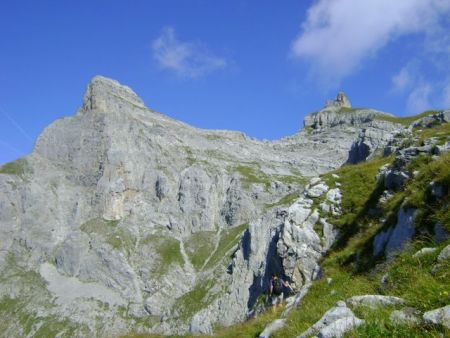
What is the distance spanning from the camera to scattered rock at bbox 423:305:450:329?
23.7 feet

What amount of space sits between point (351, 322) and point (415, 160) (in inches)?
563

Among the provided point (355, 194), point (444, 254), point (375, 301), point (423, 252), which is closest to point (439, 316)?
point (375, 301)

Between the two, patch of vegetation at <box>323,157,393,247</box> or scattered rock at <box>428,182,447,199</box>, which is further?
patch of vegetation at <box>323,157,393,247</box>

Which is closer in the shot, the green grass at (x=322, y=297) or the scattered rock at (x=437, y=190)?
the green grass at (x=322, y=297)

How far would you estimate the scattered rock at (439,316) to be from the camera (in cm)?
722

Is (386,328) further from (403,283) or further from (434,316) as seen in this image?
(403,283)

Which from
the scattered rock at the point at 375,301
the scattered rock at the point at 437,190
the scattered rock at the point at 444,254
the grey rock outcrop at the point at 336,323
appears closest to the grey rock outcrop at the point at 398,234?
the scattered rock at the point at 437,190

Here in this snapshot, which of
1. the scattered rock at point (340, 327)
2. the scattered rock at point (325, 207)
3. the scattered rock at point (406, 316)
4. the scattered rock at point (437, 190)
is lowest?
the scattered rock at point (340, 327)

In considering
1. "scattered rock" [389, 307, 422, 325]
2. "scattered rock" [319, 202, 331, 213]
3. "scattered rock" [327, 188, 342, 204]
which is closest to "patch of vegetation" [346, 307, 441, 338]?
"scattered rock" [389, 307, 422, 325]

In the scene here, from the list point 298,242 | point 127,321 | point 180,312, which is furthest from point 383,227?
point 127,321

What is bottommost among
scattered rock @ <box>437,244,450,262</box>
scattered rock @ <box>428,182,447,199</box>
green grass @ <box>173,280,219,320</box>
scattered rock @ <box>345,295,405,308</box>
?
green grass @ <box>173,280,219,320</box>

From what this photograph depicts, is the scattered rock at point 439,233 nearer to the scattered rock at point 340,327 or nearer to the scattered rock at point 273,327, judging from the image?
the scattered rock at point 340,327

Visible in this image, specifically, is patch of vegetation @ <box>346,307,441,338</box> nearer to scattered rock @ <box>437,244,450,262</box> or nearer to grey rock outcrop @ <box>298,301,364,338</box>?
grey rock outcrop @ <box>298,301,364,338</box>

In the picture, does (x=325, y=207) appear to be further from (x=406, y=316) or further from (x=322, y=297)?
(x=406, y=316)
